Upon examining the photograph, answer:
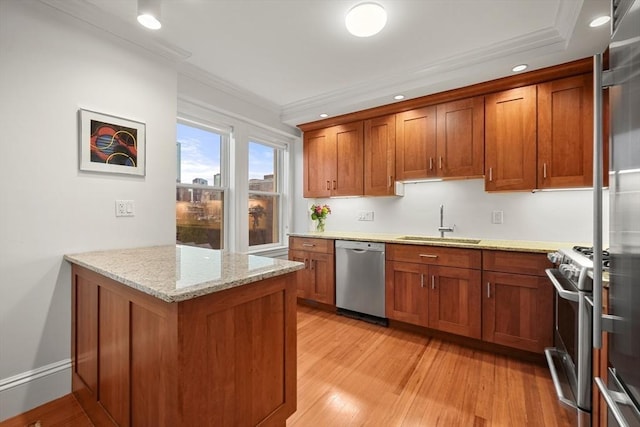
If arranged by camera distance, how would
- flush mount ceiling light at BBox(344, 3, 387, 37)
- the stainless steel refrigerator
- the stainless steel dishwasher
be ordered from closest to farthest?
1. the stainless steel refrigerator
2. flush mount ceiling light at BBox(344, 3, 387, 37)
3. the stainless steel dishwasher

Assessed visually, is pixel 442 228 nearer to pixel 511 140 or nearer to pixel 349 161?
pixel 511 140

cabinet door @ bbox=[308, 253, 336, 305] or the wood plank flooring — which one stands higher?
cabinet door @ bbox=[308, 253, 336, 305]

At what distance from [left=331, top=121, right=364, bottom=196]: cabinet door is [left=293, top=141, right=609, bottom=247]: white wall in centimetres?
31

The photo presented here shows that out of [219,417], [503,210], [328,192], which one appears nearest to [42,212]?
[219,417]

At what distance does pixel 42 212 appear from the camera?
180 cm

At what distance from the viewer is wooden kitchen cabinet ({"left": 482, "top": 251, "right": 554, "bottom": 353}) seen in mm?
2221

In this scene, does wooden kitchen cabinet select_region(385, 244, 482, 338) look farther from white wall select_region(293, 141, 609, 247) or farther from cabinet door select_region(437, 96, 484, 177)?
cabinet door select_region(437, 96, 484, 177)

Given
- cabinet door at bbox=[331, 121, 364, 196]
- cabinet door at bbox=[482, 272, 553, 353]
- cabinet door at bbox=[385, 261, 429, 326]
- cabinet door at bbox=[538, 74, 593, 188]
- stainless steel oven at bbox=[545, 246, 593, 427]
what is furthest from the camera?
cabinet door at bbox=[331, 121, 364, 196]

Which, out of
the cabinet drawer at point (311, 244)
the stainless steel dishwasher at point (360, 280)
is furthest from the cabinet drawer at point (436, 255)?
the cabinet drawer at point (311, 244)

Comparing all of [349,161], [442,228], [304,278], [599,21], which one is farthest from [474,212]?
[304,278]

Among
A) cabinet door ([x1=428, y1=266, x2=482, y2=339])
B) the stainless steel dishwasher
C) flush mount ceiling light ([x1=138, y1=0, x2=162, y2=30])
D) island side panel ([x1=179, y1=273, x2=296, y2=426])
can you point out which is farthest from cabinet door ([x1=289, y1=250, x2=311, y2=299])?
flush mount ceiling light ([x1=138, y1=0, x2=162, y2=30])

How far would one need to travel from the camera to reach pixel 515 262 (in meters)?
2.33

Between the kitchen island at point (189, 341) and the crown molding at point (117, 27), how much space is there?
1612 mm

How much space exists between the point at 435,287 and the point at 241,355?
202 centimetres
